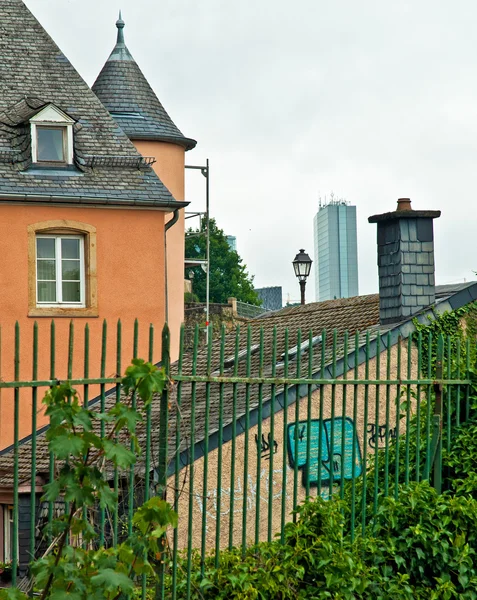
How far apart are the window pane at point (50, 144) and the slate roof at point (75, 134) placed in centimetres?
26

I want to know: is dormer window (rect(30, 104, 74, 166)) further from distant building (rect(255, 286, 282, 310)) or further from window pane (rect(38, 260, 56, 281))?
distant building (rect(255, 286, 282, 310))

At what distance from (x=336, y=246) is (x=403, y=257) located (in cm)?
12782

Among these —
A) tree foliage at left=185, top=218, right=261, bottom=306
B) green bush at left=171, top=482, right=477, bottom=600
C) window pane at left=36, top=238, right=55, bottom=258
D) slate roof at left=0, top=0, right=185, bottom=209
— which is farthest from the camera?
tree foliage at left=185, top=218, right=261, bottom=306

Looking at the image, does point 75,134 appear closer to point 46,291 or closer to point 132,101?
point 46,291

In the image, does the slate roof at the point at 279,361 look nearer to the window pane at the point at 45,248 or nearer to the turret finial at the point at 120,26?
the window pane at the point at 45,248

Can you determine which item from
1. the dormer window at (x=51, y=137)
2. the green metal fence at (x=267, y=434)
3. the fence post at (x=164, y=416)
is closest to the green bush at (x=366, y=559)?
the green metal fence at (x=267, y=434)

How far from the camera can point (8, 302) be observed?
21.8 m

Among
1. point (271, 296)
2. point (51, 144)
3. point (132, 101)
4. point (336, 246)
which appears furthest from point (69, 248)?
point (336, 246)

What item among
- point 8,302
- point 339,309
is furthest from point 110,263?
point 339,309

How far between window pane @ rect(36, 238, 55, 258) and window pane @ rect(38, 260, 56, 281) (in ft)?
0.54

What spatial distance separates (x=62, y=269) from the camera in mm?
22312

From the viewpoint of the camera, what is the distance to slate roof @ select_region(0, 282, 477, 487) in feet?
35.6

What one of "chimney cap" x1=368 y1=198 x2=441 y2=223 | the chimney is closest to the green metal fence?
the chimney

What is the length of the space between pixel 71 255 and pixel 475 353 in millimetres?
15064
